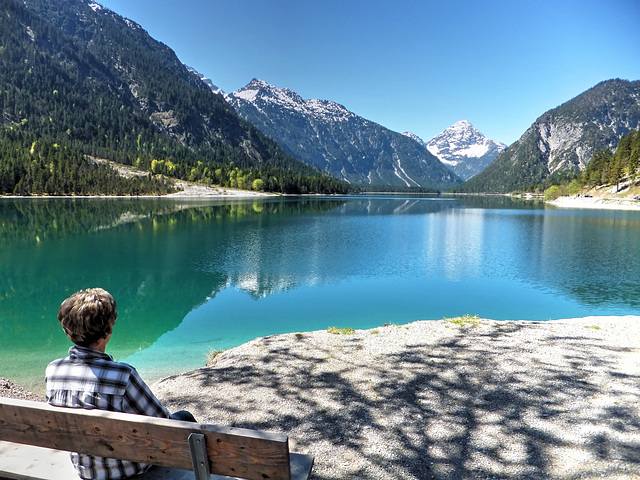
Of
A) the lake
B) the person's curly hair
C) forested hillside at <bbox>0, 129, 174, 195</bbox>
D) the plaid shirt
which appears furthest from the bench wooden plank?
forested hillside at <bbox>0, 129, 174, 195</bbox>

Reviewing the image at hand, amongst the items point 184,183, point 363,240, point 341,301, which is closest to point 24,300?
point 341,301

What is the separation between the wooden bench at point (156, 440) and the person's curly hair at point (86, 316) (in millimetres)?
576

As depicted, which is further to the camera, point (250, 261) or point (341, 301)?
point (250, 261)

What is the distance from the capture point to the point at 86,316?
3.06 meters

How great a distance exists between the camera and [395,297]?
67.3ft

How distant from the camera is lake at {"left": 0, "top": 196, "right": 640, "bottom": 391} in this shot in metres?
14.7

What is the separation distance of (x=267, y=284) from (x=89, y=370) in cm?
1997

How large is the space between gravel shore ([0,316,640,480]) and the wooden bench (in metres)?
2.68

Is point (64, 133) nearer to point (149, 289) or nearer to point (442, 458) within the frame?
point (149, 289)

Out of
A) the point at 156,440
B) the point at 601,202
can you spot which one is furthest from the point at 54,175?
the point at 601,202

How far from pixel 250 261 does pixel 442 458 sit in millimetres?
25272

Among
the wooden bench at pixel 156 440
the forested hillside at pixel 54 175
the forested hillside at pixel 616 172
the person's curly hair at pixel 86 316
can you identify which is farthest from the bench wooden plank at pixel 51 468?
the forested hillside at pixel 54 175

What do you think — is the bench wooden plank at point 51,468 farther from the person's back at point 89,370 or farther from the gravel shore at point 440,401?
the gravel shore at point 440,401

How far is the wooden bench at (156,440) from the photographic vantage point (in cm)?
272
